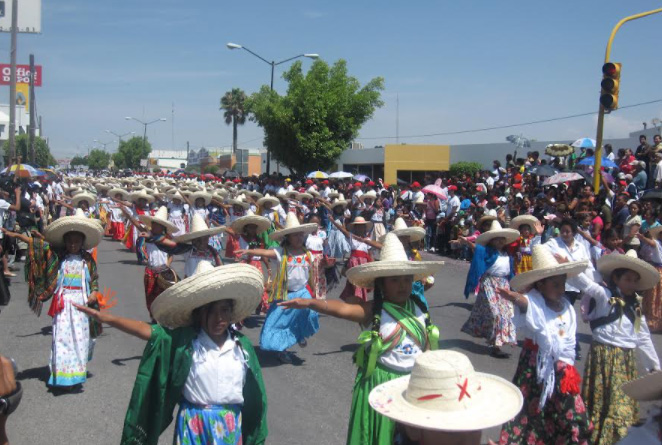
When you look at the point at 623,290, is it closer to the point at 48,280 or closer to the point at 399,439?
the point at 399,439

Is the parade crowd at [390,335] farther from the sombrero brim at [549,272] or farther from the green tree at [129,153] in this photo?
the green tree at [129,153]

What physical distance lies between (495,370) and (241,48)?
87.3ft

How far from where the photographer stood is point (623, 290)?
580cm

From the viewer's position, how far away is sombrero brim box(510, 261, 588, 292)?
509cm

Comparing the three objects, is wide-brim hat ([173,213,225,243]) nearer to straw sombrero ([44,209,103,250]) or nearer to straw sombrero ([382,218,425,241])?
straw sombrero ([44,209,103,250])

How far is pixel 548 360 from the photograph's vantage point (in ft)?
16.7

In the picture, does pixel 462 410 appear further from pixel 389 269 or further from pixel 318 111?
pixel 318 111

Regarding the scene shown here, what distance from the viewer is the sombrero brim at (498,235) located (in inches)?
350

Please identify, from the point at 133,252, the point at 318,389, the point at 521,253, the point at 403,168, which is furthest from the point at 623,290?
the point at 403,168

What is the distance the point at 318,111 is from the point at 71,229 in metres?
26.8

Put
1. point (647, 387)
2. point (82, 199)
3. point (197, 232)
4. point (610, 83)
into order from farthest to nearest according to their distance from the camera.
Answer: point (82, 199), point (610, 83), point (197, 232), point (647, 387)

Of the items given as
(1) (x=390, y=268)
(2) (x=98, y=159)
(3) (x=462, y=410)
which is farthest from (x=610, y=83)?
(2) (x=98, y=159)

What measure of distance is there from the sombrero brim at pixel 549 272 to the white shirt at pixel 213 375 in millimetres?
2311

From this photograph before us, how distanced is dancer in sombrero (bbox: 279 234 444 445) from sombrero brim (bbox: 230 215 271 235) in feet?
17.0
